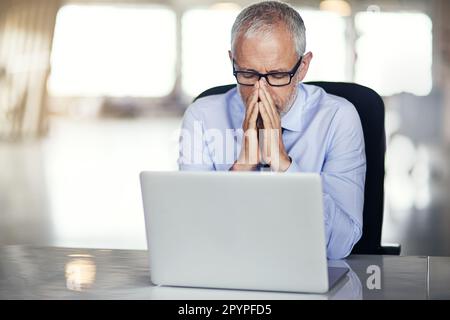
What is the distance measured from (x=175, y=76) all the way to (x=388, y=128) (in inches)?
72.1

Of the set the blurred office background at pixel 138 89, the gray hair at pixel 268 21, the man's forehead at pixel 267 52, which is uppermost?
the gray hair at pixel 268 21

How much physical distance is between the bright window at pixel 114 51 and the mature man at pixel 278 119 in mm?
4465

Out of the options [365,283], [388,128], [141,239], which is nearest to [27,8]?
[141,239]

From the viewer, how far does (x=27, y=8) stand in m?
7.39

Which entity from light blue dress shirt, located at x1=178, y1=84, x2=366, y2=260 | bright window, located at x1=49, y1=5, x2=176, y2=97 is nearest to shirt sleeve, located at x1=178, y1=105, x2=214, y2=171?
Answer: light blue dress shirt, located at x1=178, y1=84, x2=366, y2=260

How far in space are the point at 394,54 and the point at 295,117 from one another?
447cm

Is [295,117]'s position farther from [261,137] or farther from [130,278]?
[130,278]

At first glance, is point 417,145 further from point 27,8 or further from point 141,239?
point 27,8

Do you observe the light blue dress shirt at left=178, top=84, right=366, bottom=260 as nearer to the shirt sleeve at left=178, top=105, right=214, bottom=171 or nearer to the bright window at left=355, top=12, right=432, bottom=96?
the shirt sleeve at left=178, top=105, right=214, bottom=171

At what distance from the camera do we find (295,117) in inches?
100

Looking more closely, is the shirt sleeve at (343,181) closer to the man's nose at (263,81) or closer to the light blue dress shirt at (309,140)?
the light blue dress shirt at (309,140)

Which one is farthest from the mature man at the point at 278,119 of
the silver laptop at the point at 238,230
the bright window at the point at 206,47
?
the bright window at the point at 206,47

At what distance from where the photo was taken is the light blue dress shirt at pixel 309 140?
231cm

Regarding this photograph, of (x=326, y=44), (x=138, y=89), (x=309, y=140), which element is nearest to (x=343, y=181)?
(x=309, y=140)
